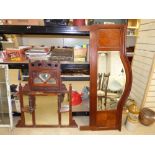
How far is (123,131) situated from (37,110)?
121cm

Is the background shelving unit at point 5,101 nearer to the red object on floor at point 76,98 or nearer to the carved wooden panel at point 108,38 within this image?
the red object on floor at point 76,98

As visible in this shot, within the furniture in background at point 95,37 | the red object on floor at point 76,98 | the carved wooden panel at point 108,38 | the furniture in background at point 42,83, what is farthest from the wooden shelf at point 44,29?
the red object on floor at point 76,98

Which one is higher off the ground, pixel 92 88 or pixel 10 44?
pixel 10 44

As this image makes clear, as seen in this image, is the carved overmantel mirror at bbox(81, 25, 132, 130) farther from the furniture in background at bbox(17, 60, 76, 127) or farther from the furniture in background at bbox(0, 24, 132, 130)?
the furniture in background at bbox(17, 60, 76, 127)

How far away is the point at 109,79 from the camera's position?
2.13 meters

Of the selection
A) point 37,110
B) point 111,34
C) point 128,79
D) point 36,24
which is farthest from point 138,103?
point 36,24

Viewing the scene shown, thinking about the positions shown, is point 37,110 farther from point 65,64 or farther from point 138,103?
point 138,103

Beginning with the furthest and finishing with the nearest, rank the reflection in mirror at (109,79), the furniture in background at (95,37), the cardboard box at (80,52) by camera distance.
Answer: the cardboard box at (80,52) < the reflection in mirror at (109,79) < the furniture in background at (95,37)

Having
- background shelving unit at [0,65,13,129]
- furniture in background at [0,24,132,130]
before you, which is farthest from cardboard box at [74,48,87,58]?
background shelving unit at [0,65,13,129]

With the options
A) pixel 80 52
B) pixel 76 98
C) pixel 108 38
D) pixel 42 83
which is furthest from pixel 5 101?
pixel 108 38

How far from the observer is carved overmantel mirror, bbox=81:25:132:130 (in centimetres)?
186

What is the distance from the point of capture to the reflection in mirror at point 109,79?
6.55 feet

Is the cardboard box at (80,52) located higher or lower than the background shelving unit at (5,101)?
higher
